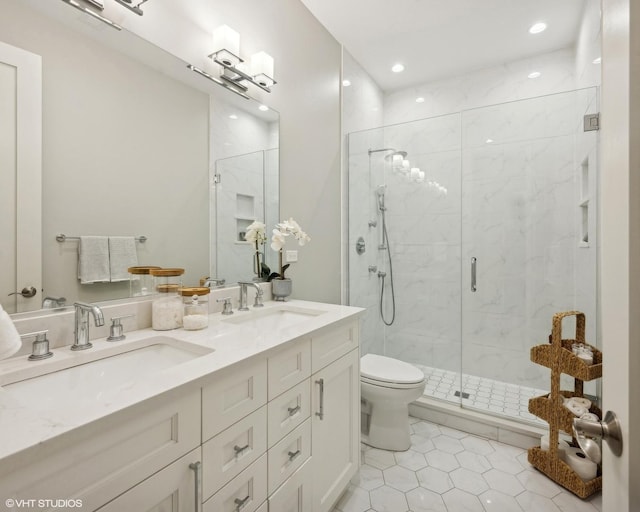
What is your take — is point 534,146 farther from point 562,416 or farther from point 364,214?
point 562,416

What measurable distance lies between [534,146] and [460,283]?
1.21m

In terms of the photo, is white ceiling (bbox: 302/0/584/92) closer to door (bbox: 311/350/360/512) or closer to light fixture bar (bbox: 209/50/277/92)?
light fixture bar (bbox: 209/50/277/92)

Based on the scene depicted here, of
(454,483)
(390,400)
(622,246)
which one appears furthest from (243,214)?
(454,483)

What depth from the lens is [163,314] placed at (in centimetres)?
128

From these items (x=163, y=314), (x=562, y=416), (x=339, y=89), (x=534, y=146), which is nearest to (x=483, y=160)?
(x=534, y=146)

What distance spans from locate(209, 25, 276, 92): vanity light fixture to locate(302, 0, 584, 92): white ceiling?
782 mm

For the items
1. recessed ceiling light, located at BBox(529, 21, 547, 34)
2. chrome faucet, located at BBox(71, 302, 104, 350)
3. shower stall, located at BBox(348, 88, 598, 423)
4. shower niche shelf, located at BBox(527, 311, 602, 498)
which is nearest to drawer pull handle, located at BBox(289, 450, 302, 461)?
chrome faucet, located at BBox(71, 302, 104, 350)

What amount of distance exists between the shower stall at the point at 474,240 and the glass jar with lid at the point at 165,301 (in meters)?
1.63

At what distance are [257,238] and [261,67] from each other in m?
0.92

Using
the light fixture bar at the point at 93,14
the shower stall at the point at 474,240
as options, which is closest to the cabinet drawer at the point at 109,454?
the light fixture bar at the point at 93,14

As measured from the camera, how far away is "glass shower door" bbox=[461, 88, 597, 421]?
2490 mm

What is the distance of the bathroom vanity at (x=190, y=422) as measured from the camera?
0.61m

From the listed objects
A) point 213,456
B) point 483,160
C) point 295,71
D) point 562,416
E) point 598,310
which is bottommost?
point 562,416

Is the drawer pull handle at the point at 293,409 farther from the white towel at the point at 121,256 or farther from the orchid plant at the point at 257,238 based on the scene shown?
the orchid plant at the point at 257,238
